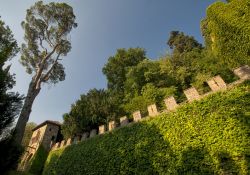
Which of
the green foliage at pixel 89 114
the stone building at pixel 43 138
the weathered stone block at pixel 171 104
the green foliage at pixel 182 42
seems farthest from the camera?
the green foliage at pixel 182 42

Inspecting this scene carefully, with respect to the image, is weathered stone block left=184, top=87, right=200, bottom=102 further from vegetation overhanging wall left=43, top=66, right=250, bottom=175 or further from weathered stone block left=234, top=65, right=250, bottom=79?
weathered stone block left=234, top=65, right=250, bottom=79

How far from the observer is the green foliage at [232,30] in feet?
29.4

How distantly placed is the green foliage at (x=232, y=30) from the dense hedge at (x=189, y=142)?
68.2 inches

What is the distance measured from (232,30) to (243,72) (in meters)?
1.91

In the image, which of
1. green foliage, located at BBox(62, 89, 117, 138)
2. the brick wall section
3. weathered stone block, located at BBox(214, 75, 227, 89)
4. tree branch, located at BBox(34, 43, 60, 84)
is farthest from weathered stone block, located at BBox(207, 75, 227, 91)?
Result: the brick wall section

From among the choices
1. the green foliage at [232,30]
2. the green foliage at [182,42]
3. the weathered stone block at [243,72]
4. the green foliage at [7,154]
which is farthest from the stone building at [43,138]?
the green foliage at [182,42]

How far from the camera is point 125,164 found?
32.3 feet

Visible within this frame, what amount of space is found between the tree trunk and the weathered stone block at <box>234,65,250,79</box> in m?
13.3

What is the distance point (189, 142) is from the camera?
27.3ft

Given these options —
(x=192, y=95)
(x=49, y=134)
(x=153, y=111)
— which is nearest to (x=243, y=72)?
(x=192, y=95)

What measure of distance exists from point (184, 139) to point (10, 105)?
833 cm

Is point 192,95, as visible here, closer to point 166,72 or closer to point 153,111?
point 153,111

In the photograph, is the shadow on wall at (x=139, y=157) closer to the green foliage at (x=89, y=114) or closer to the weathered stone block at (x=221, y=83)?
the weathered stone block at (x=221, y=83)

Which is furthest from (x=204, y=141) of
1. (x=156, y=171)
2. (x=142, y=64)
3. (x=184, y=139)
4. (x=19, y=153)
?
(x=142, y=64)
